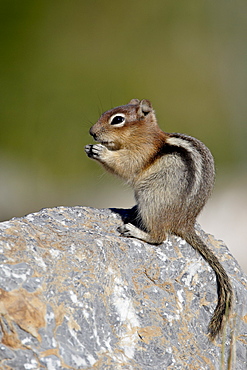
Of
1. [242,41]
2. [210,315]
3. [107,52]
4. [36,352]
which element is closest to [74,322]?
[36,352]

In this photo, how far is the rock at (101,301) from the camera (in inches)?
151

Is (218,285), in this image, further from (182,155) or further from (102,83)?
(102,83)

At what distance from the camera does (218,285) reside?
491 cm

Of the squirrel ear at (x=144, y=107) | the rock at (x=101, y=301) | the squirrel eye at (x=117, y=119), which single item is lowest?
the rock at (x=101, y=301)

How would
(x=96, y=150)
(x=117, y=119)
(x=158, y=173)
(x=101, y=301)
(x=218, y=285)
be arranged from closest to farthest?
(x=101, y=301) → (x=218, y=285) → (x=158, y=173) → (x=96, y=150) → (x=117, y=119)

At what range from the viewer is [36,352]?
3771 mm

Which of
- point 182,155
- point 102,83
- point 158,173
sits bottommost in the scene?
point 158,173

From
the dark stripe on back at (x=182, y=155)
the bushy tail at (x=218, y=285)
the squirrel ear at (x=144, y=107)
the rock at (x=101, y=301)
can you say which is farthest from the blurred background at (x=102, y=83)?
the rock at (x=101, y=301)

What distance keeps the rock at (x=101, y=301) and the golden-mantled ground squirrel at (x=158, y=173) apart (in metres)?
0.12

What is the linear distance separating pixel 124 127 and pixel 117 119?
0.33 feet

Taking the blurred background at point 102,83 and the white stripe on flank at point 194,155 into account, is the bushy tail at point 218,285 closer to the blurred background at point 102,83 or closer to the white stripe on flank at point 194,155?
the white stripe on flank at point 194,155

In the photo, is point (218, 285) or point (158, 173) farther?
point (158, 173)

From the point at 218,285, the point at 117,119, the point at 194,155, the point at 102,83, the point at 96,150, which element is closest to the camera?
the point at 218,285

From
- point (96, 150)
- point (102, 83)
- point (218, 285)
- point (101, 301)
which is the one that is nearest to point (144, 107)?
point (96, 150)
